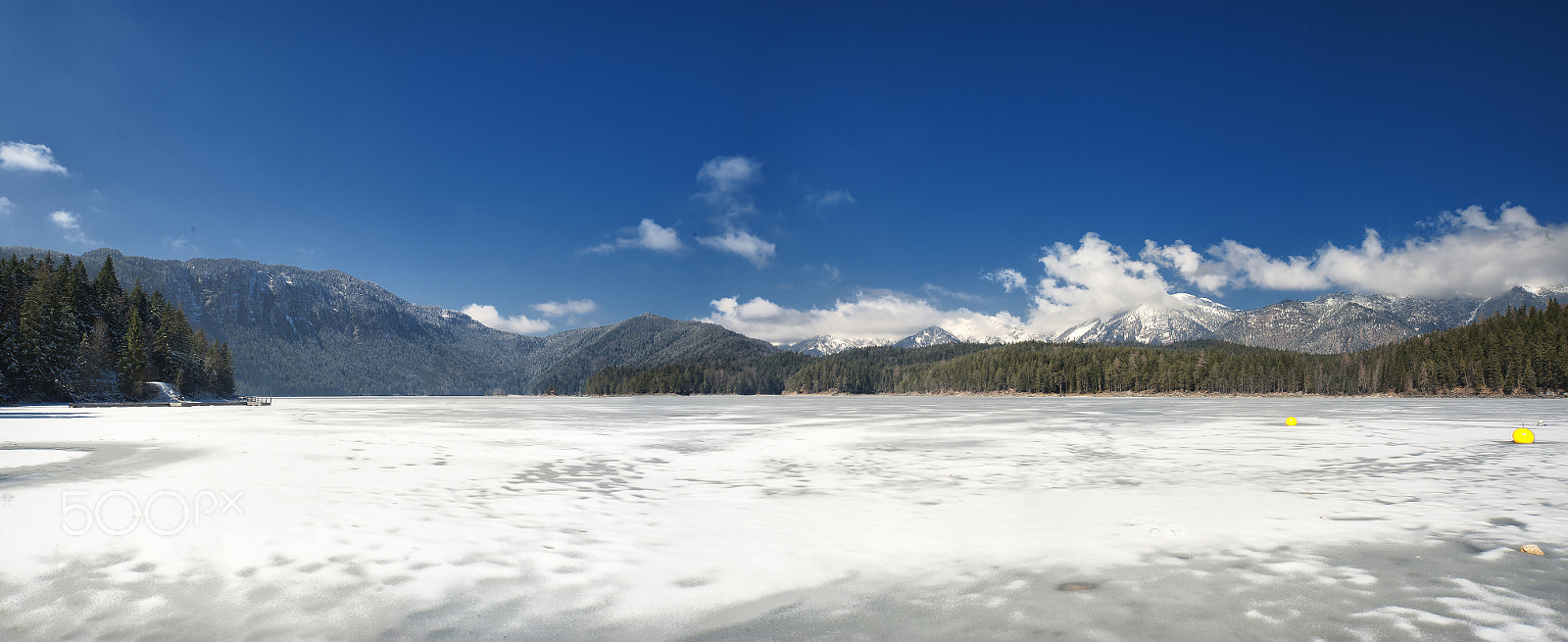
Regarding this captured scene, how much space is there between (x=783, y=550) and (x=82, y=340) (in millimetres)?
92047

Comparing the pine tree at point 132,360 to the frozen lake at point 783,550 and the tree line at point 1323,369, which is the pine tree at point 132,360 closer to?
the frozen lake at point 783,550

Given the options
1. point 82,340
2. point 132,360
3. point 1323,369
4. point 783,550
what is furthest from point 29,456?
point 1323,369

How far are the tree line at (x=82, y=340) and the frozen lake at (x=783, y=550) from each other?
2492 inches

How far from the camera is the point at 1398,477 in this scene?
1432 cm

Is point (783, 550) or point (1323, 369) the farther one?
point (1323, 369)

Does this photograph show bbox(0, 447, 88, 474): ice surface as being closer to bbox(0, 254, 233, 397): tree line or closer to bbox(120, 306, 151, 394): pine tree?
bbox(0, 254, 233, 397): tree line

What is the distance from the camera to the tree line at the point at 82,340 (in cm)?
5969

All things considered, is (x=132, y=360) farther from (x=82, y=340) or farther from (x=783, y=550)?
(x=783, y=550)

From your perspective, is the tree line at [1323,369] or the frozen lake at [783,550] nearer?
the frozen lake at [783,550]

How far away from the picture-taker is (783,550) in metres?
8.42

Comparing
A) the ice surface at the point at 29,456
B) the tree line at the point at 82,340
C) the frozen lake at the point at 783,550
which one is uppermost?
the tree line at the point at 82,340

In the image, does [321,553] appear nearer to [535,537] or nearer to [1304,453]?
[535,537]

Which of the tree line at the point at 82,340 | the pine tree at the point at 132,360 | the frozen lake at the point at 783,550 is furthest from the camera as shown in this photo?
the pine tree at the point at 132,360

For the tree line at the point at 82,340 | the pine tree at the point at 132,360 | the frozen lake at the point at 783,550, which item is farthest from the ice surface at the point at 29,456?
the pine tree at the point at 132,360
